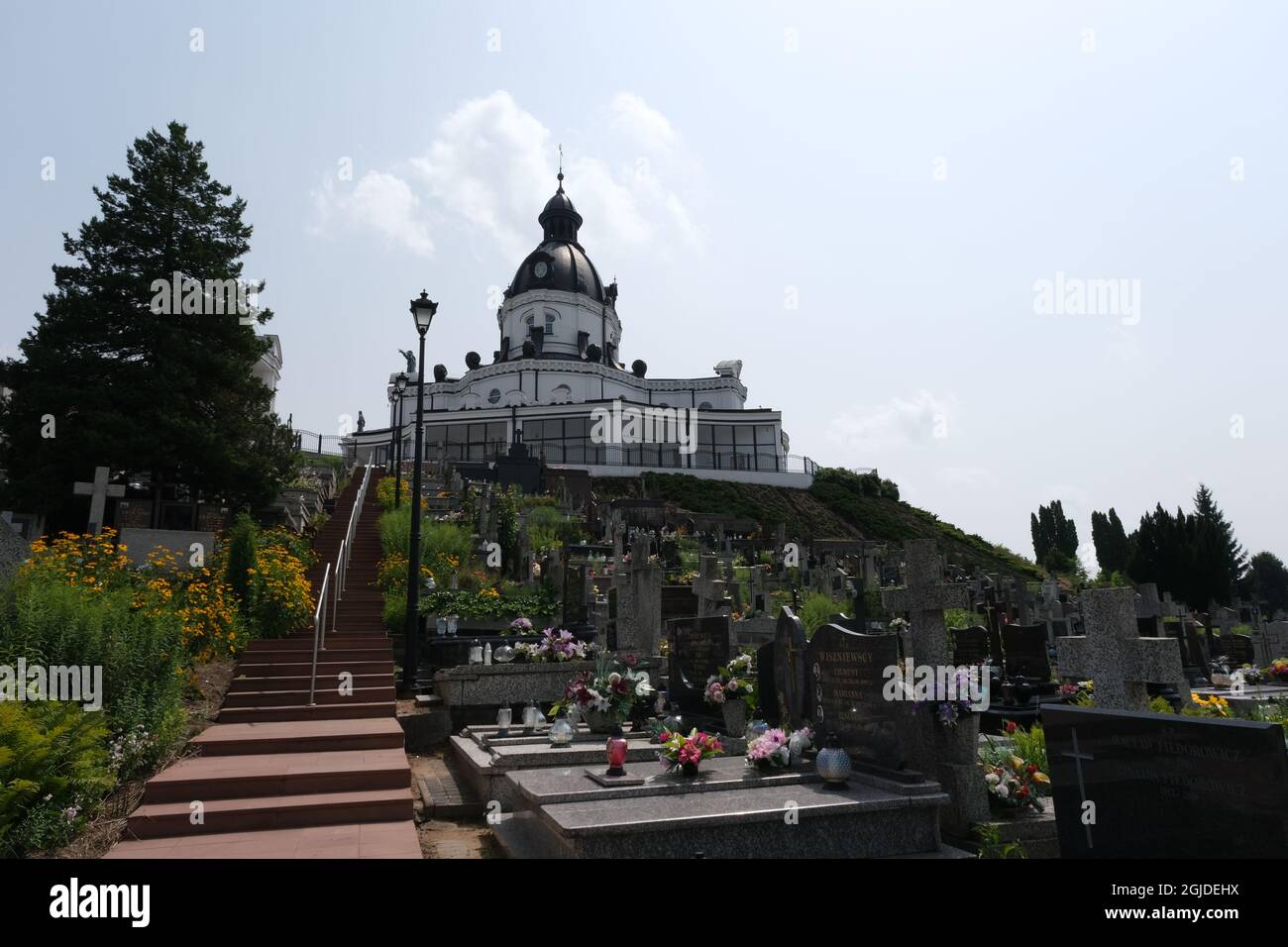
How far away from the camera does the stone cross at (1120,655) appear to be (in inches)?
261

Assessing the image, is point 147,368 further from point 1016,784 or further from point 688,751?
point 1016,784

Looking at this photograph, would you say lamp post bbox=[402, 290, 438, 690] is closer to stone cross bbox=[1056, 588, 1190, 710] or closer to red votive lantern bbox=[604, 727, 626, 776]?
red votive lantern bbox=[604, 727, 626, 776]

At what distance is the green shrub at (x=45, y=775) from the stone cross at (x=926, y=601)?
6.89 meters

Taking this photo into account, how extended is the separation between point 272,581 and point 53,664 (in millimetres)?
5861

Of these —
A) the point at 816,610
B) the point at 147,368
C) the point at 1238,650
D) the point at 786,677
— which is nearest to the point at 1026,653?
the point at 786,677

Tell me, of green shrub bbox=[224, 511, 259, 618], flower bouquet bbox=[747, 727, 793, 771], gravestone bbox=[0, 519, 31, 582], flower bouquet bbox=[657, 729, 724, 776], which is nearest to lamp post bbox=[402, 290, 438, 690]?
green shrub bbox=[224, 511, 259, 618]

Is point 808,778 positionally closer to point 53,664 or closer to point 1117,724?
point 1117,724

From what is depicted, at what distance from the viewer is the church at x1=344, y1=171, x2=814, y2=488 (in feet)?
190

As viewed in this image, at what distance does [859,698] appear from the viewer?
22.6 ft

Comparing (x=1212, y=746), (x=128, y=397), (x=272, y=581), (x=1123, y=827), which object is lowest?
(x=1123, y=827)

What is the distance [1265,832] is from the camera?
392 cm
